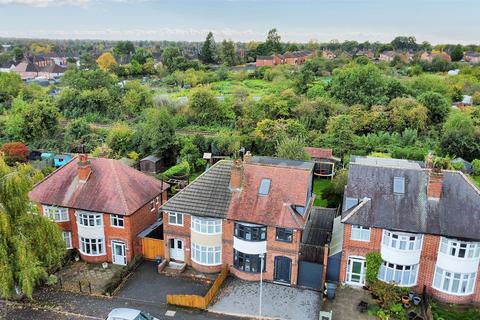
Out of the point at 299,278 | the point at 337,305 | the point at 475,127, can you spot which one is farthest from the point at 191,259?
the point at 475,127

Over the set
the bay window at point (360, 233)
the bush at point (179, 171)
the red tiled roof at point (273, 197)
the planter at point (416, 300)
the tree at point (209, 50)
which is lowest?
the planter at point (416, 300)

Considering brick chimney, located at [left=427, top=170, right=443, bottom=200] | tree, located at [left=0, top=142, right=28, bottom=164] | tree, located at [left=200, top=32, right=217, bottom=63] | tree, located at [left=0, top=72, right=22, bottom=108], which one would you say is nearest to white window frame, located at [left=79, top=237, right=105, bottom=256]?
brick chimney, located at [left=427, top=170, right=443, bottom=200]

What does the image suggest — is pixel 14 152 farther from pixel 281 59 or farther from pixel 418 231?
pixel 281 59

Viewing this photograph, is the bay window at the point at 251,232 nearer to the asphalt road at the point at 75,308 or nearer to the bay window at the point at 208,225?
the bay window at the point at 208,225

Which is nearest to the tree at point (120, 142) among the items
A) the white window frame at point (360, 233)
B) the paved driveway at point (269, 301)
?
the paved driveway at point (269, 301)

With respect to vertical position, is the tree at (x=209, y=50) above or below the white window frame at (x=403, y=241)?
above

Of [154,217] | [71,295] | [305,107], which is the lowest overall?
[71,295]

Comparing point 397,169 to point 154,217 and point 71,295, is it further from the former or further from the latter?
point 71,295
